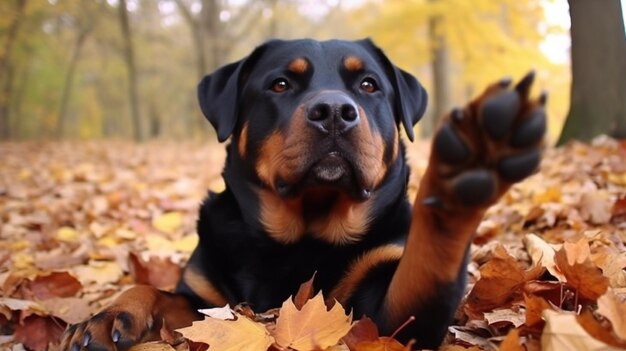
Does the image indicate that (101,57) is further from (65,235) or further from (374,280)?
(374,280)

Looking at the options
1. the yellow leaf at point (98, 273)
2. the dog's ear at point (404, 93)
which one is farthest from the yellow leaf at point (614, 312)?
the yellow leaf at point (98, 273)

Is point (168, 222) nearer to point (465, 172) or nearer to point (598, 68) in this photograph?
point (465, 172)

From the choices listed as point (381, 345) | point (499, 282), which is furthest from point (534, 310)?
point (381, 345)

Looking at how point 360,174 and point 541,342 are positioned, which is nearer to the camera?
point 541,342

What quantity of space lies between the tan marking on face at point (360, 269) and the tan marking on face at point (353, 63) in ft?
2.90

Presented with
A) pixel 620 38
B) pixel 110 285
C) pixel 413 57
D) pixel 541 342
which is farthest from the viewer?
pixel 413 57

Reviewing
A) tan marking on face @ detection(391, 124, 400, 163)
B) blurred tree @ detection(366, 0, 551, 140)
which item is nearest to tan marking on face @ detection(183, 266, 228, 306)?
tan marking on face @ detection(391, 124, 400, 163)

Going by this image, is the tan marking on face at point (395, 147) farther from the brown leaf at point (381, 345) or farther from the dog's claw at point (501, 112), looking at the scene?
the dog's claw at point (501, 112)

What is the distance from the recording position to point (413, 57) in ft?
50.8

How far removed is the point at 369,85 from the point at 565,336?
156 centimetres

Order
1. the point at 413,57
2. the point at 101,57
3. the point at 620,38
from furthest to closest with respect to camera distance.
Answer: the point at 101,57 < the point at 413,57 < the point at 620,38

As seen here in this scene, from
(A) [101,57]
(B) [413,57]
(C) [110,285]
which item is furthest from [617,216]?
(A) [101,57]

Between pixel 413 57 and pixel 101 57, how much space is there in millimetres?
20374

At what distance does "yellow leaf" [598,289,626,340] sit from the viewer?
1445mm
